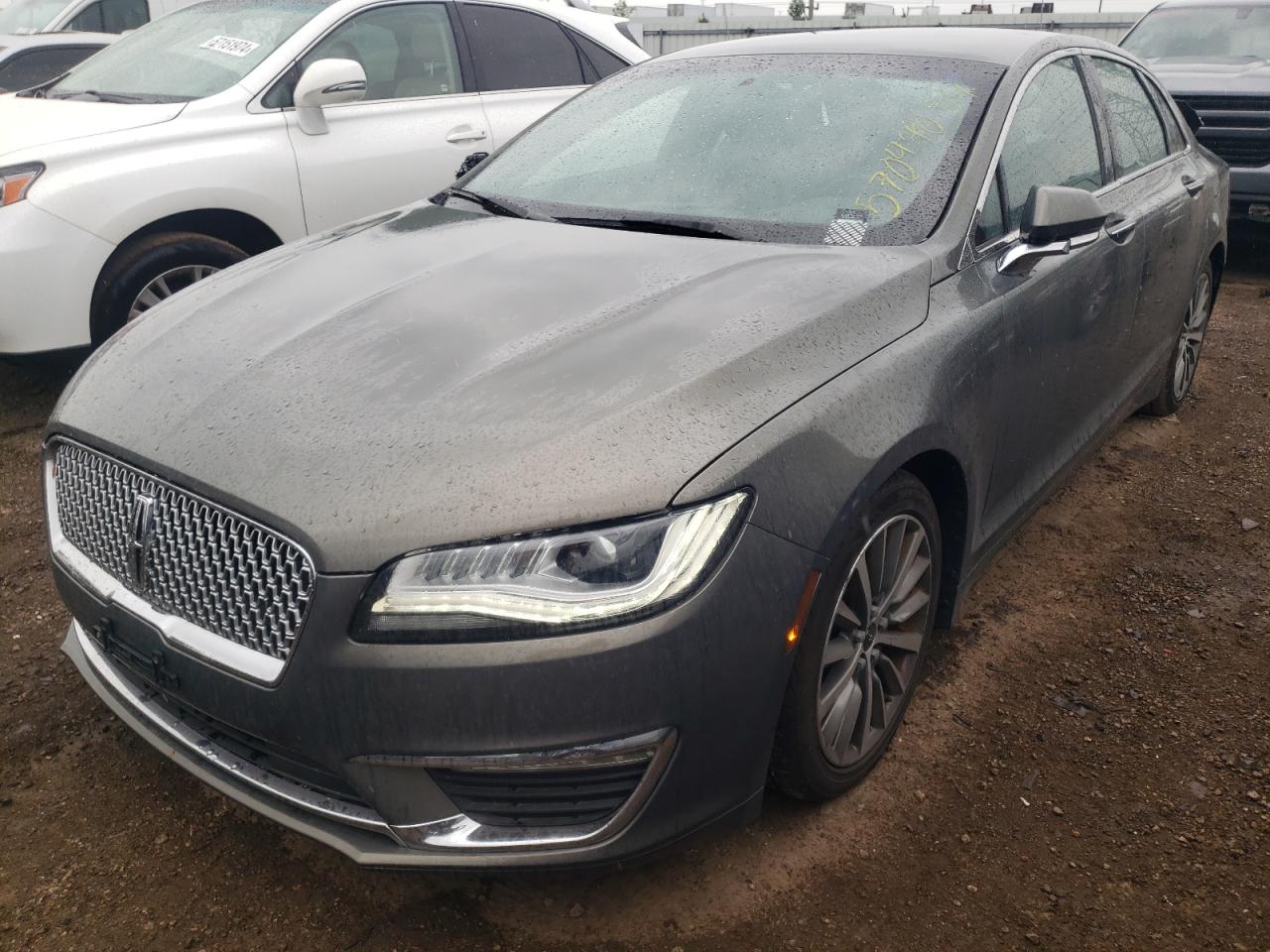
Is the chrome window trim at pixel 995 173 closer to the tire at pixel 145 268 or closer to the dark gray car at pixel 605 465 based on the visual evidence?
the dark gray car at pixel 605 465

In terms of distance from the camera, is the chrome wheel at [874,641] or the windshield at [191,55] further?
the windshield at [191,55]

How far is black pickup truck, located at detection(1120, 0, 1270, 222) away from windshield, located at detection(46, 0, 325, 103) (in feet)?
18.3

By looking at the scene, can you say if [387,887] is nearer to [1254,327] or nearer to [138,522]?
[138,522]

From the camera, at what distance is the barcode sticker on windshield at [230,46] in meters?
4.79

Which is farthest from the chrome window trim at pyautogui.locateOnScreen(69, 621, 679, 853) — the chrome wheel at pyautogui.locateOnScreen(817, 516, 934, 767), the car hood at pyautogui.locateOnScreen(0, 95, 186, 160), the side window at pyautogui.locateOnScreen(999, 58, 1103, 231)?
the car hood at pyautogui.locateOnScreen(0, 95, 186, 160)

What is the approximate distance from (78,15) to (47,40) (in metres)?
0.73

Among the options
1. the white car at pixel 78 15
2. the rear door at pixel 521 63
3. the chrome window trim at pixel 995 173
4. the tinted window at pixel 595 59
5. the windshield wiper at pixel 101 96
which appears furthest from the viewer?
the white car at pixel 78 15

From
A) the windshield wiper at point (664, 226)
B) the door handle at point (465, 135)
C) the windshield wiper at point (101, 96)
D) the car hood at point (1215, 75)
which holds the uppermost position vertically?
the car hood at point (1215, 75)

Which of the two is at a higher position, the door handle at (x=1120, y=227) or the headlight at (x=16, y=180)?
the door handle at (x=1120, y=227)

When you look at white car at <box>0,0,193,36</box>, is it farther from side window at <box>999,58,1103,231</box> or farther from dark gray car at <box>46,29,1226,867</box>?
side window at <box>999,58,1103,231</box>

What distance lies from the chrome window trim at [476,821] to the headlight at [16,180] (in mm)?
3009

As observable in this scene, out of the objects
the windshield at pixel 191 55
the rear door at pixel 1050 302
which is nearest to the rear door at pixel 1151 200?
the rear door at pixel 1050 302

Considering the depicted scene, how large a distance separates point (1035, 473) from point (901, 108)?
41.9 inches

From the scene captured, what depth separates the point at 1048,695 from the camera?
2.79 metres
